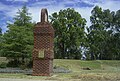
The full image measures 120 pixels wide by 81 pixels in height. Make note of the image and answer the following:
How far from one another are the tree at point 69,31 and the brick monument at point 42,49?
140 feet

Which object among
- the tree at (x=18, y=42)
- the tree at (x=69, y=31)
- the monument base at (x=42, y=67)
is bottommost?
the monument base at (x=42, y=67)

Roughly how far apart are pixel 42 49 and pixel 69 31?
4505 centimetres

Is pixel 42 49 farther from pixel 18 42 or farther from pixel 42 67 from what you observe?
pixel 18 42

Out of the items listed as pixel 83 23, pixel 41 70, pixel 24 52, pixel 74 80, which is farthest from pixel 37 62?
pixel 83 23

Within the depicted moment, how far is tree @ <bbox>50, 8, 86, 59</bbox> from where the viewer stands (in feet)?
212

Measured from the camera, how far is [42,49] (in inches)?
798

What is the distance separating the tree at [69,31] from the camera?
6450 centimetres

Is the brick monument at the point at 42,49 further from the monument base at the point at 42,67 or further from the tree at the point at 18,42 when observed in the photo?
the tree at the point at 18,42

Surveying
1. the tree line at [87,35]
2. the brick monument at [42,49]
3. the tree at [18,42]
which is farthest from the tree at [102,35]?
the brick monument at [42,49]

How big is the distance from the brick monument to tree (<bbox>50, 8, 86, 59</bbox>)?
4280 cm

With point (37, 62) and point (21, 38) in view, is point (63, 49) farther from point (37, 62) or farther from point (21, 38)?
point (37, 62)

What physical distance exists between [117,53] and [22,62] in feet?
142

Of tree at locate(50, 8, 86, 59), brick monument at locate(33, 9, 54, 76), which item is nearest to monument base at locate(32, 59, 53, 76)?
brick monument at locate(33, 9, 54, 76)

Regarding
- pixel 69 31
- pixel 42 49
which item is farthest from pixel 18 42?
pixel 69 31
